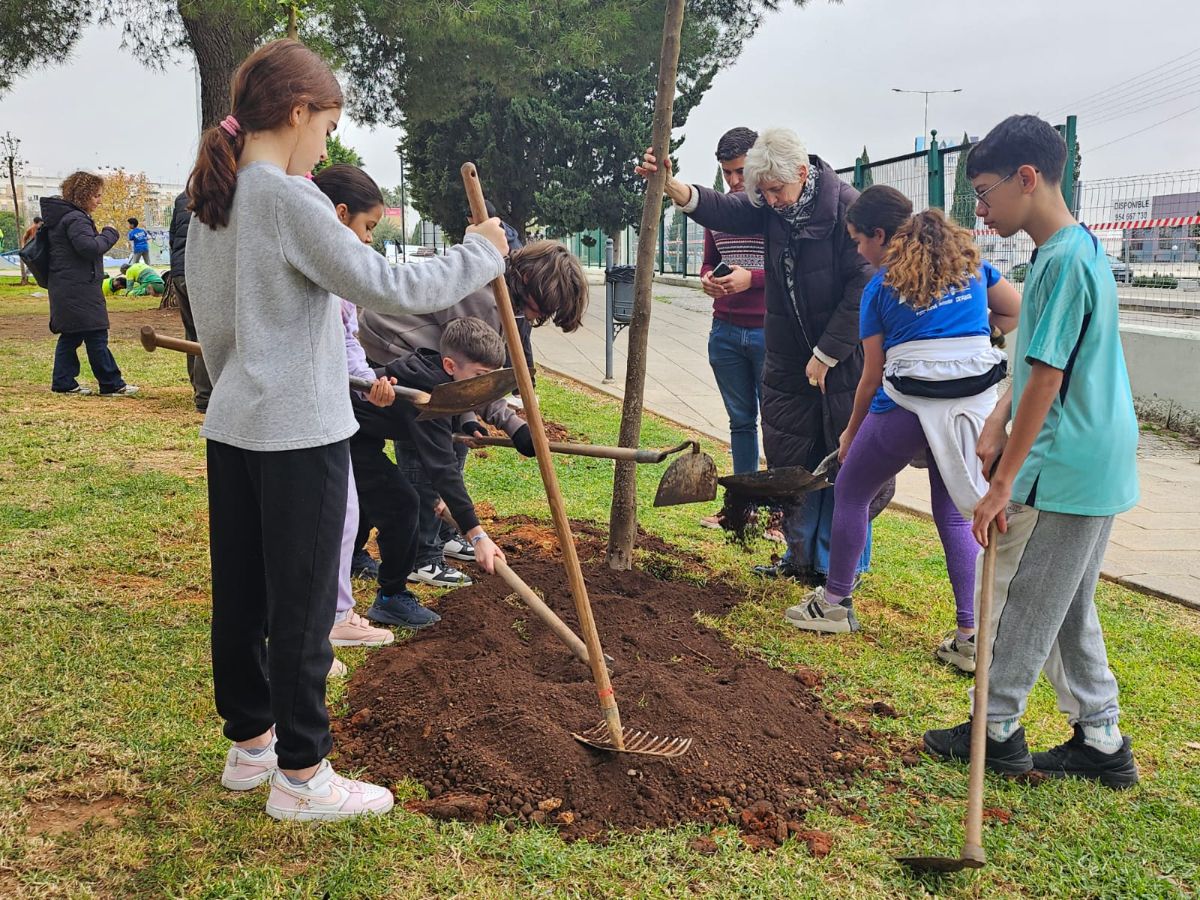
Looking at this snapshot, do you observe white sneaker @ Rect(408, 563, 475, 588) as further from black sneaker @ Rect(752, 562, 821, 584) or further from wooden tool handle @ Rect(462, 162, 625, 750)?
wooden tool handle @ Rect(462, 162, 625, 750)

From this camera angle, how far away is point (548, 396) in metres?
9.47

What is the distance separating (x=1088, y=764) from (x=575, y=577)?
1.51 metres

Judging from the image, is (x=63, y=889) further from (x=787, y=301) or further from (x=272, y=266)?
(x=787, y=301)

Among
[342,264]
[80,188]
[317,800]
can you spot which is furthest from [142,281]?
[342,264]

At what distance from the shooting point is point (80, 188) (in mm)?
8172

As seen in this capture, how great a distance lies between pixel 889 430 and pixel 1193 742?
1.34 meters

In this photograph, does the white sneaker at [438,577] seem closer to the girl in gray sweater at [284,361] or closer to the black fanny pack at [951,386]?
the girl in gray sweater at [284,361]

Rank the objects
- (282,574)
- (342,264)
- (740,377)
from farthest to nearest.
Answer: (740,377)
(282,574)
(342,264)

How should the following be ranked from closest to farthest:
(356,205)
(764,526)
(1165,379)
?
(356,205) → (764,526) → (1165,379)

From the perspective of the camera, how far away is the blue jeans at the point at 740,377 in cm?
491

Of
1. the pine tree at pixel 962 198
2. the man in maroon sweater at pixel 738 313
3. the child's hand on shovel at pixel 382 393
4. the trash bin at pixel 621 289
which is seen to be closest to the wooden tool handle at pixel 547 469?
the child's hand on shovel at pixel 382 393

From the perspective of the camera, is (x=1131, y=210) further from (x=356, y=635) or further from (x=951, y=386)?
(x=356, y=635)

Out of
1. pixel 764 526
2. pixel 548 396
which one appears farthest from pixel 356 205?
pixel 548 396

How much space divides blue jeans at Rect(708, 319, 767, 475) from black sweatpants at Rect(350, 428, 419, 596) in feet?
6.02
